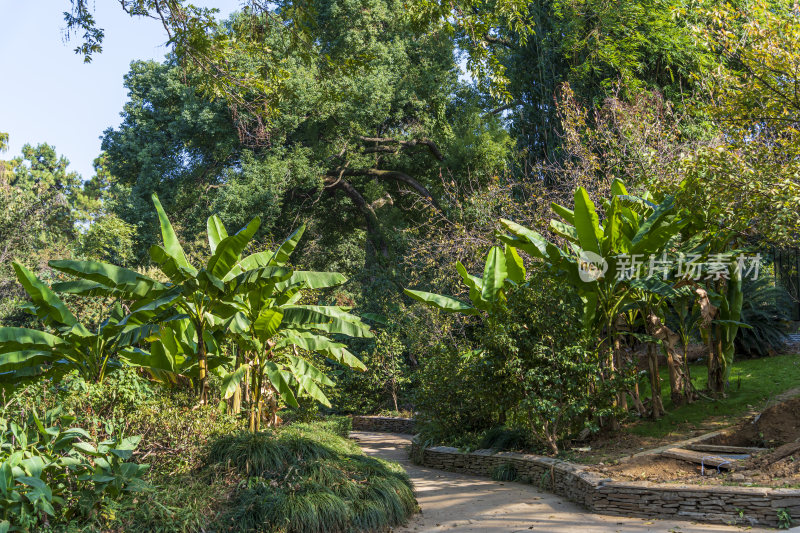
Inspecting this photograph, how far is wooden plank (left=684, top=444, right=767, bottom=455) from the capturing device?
7.85 m

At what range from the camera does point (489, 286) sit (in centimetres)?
1025

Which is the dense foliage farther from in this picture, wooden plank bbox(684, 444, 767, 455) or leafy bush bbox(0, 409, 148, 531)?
wooden plank bbox(684, 444, 767, 455)

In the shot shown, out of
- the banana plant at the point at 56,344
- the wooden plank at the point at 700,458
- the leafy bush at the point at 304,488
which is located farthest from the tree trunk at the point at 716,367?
the banana plant at the point at 56,344

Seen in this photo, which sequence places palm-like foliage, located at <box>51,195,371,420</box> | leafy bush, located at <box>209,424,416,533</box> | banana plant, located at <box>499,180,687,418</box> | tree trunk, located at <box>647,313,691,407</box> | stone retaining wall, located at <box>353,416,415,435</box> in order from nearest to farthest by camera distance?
leafy bush, located at <box>209,424,416,533</box>
palm-like foliage, located at <box>51,195,371,420</box>
banana plant, located at <box>499,180,687,418</box>
tree trunk, located at <box>647,313,691,407</box>
stone retaining wall, located at <box>353,416,415,435</box>

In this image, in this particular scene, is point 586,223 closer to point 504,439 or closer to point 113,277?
point 504,439

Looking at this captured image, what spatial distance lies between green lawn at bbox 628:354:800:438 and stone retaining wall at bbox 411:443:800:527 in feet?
5.62

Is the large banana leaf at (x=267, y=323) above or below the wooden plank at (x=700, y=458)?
above

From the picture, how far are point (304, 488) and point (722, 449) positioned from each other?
5.35 m

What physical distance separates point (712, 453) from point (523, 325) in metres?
2.97

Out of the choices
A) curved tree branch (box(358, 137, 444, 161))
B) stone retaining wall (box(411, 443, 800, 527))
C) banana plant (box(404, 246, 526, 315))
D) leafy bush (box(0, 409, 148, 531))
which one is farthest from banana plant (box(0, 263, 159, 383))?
curved tree branch (box(358, 137, 444, 161))

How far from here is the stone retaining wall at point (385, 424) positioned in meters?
18.9

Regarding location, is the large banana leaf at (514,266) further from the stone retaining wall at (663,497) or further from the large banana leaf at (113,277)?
the large banana leaf at (113,277)

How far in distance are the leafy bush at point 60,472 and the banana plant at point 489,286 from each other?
547 centimetres

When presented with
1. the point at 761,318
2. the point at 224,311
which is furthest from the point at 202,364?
the point at 761,318
